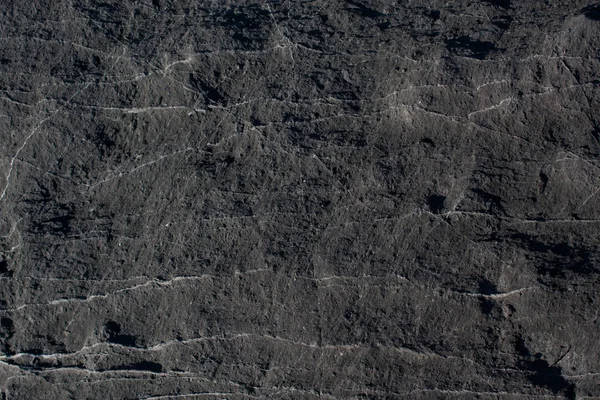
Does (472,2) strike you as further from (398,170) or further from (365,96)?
(398,170)

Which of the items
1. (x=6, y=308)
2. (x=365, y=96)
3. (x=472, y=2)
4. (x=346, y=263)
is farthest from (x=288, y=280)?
(x=472, y=2)

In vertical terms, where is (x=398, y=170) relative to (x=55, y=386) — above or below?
above

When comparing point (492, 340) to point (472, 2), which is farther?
point (472, 2)

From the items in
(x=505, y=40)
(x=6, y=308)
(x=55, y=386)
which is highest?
(x=505, y=40)

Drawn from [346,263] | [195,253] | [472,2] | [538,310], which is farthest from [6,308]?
[472,2]

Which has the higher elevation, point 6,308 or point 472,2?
point 472,2

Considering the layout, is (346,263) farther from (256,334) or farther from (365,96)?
(365,96)
